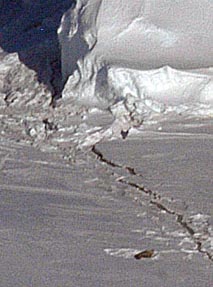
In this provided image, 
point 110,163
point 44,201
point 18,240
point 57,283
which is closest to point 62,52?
point 110,163

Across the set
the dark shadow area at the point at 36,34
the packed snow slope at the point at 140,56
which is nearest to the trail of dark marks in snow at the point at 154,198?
the packed snow slope at the point at 140,56

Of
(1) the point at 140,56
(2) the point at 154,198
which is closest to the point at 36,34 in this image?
(1) the point at 140,56

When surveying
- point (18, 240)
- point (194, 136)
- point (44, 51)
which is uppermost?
point (18, 240)

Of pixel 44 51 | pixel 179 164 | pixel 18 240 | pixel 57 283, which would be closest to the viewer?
pixel 57 283

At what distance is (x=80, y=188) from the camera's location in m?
6.68

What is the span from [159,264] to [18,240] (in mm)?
731

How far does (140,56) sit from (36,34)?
2.76 metres

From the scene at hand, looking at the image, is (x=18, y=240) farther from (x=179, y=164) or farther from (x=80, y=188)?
(x=179, y=164)

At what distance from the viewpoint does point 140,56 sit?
29.1 feet

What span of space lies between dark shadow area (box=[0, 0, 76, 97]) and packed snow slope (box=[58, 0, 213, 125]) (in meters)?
0.36

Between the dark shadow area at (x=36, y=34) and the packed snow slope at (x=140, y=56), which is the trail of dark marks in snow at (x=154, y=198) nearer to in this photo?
the packed snow slope at (x=140, y=56)

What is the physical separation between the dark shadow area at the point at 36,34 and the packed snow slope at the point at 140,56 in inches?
14.1

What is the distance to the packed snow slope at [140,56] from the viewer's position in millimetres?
8430

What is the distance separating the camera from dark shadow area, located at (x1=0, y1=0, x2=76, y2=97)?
9.89 meters
